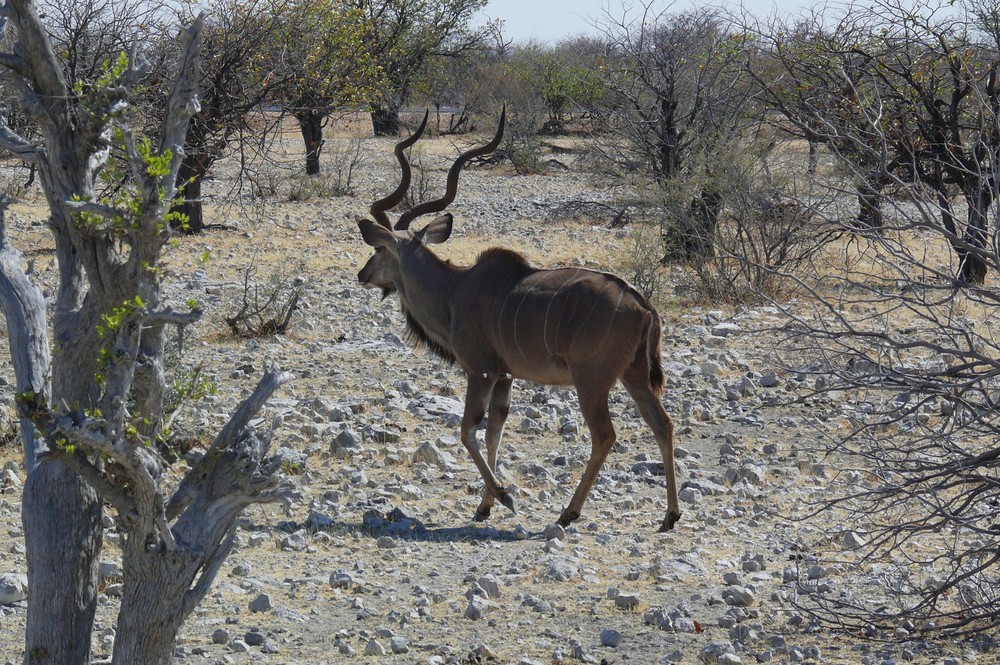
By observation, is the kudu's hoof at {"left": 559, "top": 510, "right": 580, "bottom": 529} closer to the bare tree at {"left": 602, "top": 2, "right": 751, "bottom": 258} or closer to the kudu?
the kudu

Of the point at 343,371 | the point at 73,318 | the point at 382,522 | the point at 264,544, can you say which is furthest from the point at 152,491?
the point at 343,371

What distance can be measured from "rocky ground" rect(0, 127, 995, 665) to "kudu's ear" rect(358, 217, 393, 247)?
109cm

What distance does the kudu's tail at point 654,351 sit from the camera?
5.63m

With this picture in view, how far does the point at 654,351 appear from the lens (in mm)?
5691

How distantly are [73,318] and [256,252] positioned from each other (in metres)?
9.73

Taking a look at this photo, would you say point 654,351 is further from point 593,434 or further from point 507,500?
point 507,500

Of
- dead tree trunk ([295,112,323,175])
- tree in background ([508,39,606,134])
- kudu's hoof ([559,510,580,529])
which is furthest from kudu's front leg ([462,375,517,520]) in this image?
tree in background ([508,39,606,134])

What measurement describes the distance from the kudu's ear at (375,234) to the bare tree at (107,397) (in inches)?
135

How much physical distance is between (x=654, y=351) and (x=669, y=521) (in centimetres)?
81

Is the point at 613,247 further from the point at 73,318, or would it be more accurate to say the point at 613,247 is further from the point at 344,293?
the point at 73,318

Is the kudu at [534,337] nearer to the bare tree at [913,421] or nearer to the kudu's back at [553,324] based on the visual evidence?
the kudu's back at [553,324]

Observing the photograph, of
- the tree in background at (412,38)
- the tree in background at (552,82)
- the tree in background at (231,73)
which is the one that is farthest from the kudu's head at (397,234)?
the tree in background at (552,82)

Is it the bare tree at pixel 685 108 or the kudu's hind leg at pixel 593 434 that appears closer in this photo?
the kudu's hind leg at pixel 593 434

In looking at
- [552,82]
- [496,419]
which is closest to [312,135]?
[552,82]
